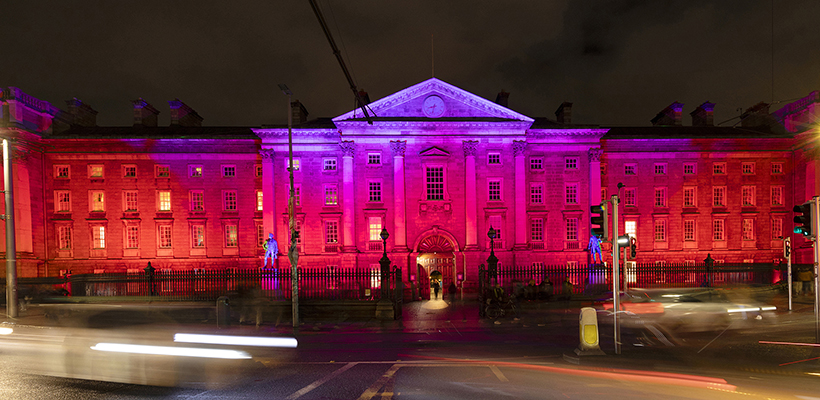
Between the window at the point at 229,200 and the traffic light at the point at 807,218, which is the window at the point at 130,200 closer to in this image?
the window at the point at 229,200

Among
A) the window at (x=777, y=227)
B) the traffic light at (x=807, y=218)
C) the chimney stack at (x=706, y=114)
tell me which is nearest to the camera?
the traffic light at (x=807, y=218)

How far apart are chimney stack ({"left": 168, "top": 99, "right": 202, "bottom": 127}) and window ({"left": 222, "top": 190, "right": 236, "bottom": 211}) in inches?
440

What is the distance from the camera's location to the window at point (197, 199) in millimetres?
38812

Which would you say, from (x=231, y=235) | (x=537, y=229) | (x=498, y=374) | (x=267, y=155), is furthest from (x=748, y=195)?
(x=231, y=235)

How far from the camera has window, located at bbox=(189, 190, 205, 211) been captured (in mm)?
38812

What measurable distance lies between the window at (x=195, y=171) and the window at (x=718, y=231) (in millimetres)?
48857

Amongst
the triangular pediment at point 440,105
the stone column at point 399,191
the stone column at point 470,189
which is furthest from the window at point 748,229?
the stone column at point 399,191

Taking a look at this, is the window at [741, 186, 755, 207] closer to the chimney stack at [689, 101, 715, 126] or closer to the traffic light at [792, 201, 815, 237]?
the chimney stack at [689, 101, 715, 126]

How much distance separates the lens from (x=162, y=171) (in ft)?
127

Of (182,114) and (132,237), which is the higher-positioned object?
(182,114)

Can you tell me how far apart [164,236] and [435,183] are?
25.6 meters

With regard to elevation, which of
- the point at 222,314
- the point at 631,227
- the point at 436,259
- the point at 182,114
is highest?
the point at 182,114

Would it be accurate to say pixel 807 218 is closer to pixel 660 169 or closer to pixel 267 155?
pixel 660 169

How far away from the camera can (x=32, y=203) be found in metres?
36.2
